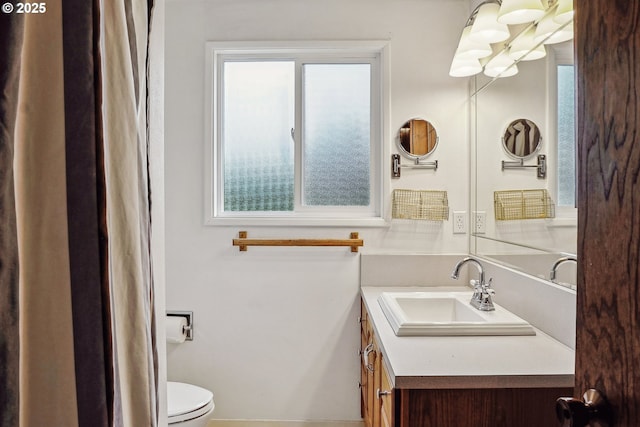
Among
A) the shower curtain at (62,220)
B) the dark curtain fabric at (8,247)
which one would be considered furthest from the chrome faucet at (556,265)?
the dark curtain fabric at (8,247)

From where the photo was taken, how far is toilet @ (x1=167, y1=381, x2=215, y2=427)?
5.55 ft

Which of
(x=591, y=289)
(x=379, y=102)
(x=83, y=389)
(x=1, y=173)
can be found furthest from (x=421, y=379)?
(x=379, y=102)

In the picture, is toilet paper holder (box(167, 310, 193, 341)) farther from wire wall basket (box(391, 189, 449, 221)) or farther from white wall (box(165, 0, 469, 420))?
wire wall basket (box(391, 189, 449, 221))

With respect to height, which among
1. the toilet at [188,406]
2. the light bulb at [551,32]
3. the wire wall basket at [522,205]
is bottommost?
the toilet at [188,406]

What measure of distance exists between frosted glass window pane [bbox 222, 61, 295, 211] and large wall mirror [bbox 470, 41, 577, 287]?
3.31 feet

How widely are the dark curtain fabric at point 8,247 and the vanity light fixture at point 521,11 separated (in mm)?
1585

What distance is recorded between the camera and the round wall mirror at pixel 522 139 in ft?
5.07

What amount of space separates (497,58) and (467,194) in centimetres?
70

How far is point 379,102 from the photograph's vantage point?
228cm

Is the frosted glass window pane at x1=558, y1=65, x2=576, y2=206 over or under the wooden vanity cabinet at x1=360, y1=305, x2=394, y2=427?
over

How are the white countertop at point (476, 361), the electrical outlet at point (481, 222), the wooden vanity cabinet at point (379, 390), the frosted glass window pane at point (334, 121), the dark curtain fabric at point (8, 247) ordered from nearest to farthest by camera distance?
the dark curtain fabric at point (8, 247) < the white countertop at point (476, 361) < the wooden vanity cabinet at point (379, 390) < the electrical outlet at point (481, 222) < the frosted glass window pane at point (334, 121)

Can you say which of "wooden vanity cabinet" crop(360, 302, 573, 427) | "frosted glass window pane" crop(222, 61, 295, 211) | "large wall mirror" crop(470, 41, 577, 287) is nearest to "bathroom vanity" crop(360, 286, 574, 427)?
"wooden vanity cabinet" crop(360, 302, 573, 427)

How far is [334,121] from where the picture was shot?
7.61 ft

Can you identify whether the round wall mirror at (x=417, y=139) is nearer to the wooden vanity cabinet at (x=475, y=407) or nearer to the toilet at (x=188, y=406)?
the wooden vanity cabinet at (x=475, y=407)
